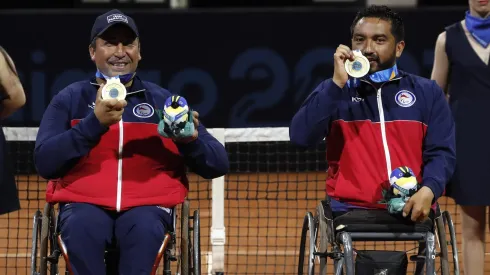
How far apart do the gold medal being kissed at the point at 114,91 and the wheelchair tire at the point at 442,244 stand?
→ 162 cm

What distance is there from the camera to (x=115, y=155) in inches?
201

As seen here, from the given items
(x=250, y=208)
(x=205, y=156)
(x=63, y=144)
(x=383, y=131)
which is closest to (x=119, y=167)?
(x=63, y=144)

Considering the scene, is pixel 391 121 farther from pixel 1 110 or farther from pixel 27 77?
pixel 27 77

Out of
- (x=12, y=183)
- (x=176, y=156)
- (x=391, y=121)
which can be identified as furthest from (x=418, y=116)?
(x=12, y=183)

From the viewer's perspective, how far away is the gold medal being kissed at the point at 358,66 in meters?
4.99

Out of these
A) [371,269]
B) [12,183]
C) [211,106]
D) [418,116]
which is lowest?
[371,269]

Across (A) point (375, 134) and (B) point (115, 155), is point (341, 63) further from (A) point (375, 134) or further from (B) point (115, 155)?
(B) point (115, 155)

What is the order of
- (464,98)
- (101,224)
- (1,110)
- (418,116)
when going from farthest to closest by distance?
(464,98)
(1,110)
(418,116)
(101,224)

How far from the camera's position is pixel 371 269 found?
16.1 ft

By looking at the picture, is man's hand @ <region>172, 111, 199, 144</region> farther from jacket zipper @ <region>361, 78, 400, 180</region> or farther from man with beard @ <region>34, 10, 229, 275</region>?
jacket zipper @ <region>361, 78, 400, 180</region>

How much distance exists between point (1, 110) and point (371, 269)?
7.04 ft

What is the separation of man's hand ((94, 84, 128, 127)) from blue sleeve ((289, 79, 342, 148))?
0.87 metres

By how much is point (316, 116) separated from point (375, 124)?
1.00 ft

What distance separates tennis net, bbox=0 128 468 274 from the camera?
24.0ft
